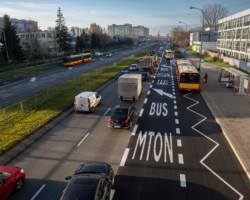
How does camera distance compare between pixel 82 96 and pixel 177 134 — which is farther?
pixel 82 96

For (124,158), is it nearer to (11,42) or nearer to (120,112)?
(120,112)

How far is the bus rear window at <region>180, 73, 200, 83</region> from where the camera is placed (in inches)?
981

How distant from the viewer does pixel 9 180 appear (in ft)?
27.7

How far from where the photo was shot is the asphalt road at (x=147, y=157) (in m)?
8.96

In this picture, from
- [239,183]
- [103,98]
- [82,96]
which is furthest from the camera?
[103,98]

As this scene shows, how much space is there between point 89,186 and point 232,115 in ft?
50.9

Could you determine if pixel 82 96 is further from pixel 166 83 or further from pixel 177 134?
pixel 166 83

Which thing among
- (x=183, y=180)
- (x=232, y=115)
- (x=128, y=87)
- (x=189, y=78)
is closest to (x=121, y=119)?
(x=183, y=180)

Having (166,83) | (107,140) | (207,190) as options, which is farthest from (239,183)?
(166,83)

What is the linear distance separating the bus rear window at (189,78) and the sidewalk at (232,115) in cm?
218

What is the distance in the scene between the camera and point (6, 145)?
12.6m

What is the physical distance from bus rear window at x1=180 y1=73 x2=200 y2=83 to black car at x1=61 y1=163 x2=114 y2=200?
64.3 ft

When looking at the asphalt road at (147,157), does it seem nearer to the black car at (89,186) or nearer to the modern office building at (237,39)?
the black car at (89,186)

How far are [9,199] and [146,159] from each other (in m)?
7.02
